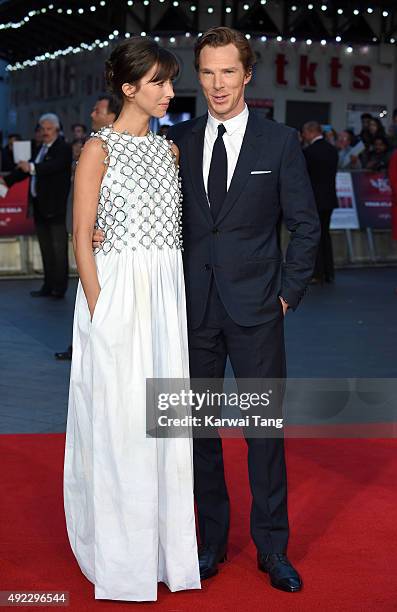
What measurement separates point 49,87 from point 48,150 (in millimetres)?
19093

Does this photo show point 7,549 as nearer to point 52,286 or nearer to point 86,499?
point 86,499

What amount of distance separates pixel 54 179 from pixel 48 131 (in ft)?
1.68

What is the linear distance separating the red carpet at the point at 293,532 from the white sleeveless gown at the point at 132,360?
7.4 inches

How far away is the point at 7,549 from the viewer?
411cm

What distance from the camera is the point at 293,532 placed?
4395 mm

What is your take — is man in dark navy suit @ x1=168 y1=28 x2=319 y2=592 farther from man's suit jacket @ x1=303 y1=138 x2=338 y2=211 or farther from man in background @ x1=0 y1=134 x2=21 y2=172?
man in background @ x1=0 y1=134 x2=21 y2=172

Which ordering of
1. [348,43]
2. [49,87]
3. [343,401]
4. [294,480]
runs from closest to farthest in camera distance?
[294,480] < [343,401] < [348,43] < [49,87]

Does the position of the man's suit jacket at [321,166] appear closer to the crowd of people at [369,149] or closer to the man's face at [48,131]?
the crowd of people at [369,149]

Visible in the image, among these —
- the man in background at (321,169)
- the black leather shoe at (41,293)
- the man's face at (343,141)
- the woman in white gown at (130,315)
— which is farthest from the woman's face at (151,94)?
the man's face at (343,141)

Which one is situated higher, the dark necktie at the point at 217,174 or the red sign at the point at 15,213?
the dark necktie at the point at 217,174

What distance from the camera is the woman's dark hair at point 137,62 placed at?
11.7 feet

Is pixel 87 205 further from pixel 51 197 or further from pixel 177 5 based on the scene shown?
pixel 177 5

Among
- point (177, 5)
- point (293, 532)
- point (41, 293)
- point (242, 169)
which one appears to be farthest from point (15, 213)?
point (177, 5)

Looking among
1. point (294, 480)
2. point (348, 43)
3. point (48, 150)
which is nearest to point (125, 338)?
point (294, 480)
